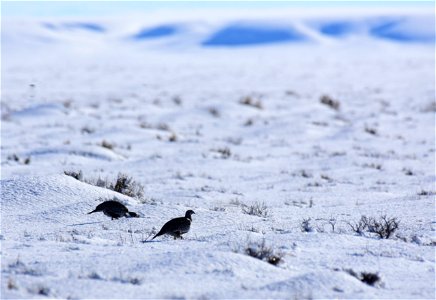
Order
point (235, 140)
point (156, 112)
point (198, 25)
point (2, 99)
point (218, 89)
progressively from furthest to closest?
point (198, 25) → point (218, 89) → point (2, 99) → point (156, 112) → point (235, 140)

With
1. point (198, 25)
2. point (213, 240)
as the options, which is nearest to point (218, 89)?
point (213, 240)

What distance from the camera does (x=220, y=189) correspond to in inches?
377

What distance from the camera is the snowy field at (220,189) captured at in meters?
4.72

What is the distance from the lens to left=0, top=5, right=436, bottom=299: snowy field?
15.5ft

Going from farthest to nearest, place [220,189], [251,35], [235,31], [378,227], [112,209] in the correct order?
[235,31] < [251,35] < [220,189] < [112,209] < [378,227]

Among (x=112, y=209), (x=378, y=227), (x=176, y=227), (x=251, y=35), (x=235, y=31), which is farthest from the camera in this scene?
(x=235, y=31)

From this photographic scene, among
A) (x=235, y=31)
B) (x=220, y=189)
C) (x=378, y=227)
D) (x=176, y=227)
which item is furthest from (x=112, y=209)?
(x=235, y=31)

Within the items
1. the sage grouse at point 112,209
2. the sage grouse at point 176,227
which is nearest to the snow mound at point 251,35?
the sage grouse at point 112,209

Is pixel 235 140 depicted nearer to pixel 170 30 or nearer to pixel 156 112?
pixel 156 112

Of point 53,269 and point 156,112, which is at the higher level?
point 53,269

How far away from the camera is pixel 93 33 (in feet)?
306

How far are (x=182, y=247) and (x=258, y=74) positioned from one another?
3692cm

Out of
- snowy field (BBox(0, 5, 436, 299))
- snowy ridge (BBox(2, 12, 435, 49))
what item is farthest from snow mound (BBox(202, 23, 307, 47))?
snowy field (BBox(0, 5, 436, 299))

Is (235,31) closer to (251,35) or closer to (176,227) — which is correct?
(251,35)
